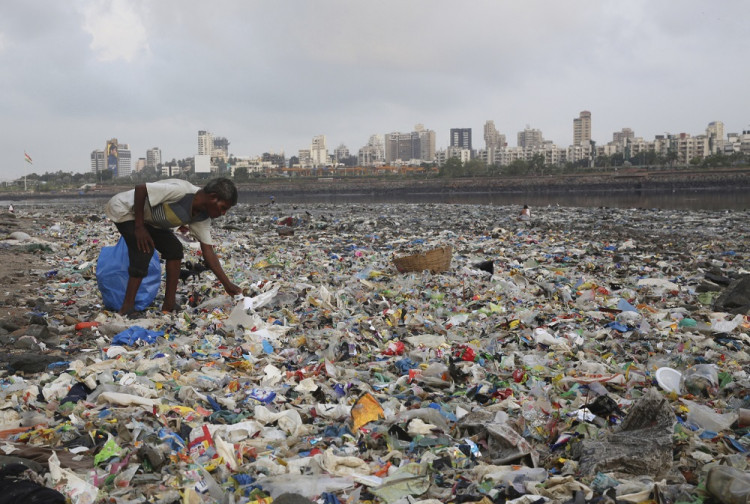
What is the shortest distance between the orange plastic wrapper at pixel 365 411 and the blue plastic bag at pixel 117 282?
2890 millimetres

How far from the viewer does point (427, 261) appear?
21.6 ft

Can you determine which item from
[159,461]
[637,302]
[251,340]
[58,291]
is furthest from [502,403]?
[58,291]

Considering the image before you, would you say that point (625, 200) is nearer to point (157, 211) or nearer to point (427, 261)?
point (427, 261)

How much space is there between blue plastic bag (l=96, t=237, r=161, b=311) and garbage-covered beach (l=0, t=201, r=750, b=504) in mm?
136

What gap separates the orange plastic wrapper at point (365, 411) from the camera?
108 inches

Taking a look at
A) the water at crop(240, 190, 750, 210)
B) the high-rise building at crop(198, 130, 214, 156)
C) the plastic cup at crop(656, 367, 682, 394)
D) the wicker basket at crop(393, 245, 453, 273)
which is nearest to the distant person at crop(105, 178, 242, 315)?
the wicker basket at crop(393, 245, 453, 273)

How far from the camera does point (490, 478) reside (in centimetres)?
221

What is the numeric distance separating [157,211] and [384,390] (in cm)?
237

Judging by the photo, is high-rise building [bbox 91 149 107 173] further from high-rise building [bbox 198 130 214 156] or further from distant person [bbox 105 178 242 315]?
distant person [bbox 105 178 242 315]

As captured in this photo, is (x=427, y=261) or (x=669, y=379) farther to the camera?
(x=427, y=261)

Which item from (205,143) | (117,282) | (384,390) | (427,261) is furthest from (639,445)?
(205,143)

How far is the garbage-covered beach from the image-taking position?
215 cm

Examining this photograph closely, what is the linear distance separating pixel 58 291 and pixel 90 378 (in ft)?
11.6

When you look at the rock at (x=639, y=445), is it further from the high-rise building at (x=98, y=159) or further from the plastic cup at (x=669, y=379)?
the high-rise building at (x=98, y=159)
